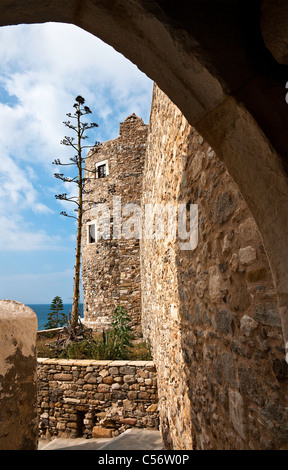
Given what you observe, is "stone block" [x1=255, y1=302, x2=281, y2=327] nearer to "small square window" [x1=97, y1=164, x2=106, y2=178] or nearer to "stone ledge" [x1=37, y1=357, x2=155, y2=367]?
"stone ledge" [x1=37, y1=357, x2=155, y2=367]

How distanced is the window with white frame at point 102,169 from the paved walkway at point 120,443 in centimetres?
857

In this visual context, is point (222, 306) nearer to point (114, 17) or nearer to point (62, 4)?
point (114, 17)

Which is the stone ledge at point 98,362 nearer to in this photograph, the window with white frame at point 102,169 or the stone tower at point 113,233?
the stone tower at point 113,233

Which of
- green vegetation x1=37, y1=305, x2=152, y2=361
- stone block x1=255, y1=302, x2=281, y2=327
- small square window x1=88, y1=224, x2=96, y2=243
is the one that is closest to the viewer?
stone block x1=255, y1=302, x2=281, y2=327

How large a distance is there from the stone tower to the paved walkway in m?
4.68

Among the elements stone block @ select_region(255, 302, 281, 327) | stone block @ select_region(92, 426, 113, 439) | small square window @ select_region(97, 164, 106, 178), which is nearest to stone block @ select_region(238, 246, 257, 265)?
stone block @ select_region(255, 302, 281, 327)

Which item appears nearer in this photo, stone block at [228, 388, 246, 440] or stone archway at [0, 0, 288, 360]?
stone archway at [0, 0, 288, 360]

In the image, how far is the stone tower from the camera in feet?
33.3

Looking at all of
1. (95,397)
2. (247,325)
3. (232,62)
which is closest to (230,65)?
(232,62)

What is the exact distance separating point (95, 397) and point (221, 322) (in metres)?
4.71

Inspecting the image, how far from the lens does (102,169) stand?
38.3 ft

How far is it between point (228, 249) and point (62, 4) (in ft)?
4.23

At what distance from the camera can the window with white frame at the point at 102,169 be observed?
11377 mm

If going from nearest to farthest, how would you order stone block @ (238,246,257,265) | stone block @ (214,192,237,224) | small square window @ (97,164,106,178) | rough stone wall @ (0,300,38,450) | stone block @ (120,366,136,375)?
stone block @ (238,246,257,265) < stone block @ (214,192,237,224) < rough stone wall @ (0,300,38,450) < stone block @ (120,366,136,375) < small square window @ (97,164,106,178)
